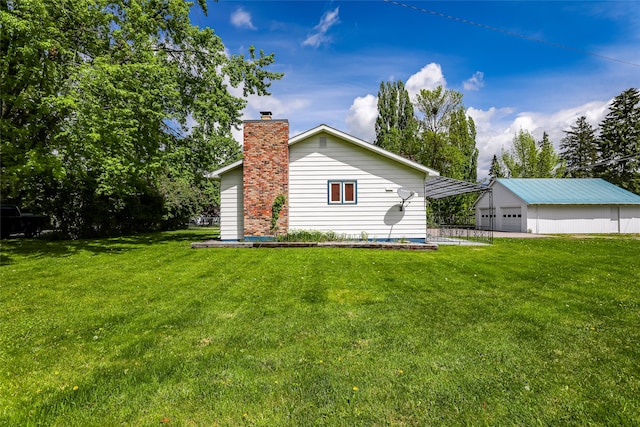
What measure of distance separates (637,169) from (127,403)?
174 ft

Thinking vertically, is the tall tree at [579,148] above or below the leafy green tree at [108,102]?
above

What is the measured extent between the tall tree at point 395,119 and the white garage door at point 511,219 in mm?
13104

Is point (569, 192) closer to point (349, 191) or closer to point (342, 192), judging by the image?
point (349, 191)

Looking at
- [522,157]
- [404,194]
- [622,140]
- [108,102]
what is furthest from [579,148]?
[108,102]

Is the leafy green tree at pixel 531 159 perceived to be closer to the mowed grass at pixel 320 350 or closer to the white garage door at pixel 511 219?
the white garage door at pixel 511 219

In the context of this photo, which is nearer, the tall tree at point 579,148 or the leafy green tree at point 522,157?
the leafy green tree at point 522,157

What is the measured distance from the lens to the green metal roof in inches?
950

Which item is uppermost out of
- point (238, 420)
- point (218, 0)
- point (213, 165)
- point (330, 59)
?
point (218, 0)

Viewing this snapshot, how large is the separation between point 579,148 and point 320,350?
61248 millimetres

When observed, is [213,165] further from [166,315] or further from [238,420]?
[238,420]

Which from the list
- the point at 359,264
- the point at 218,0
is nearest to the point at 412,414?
the point at 359,264

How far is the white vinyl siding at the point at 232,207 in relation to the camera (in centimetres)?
1427

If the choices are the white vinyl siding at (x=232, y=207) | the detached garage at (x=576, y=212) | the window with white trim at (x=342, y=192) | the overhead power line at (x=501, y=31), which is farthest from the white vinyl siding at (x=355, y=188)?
the detached garage at (x=576, y=212)

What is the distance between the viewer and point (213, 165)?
57.5ft
